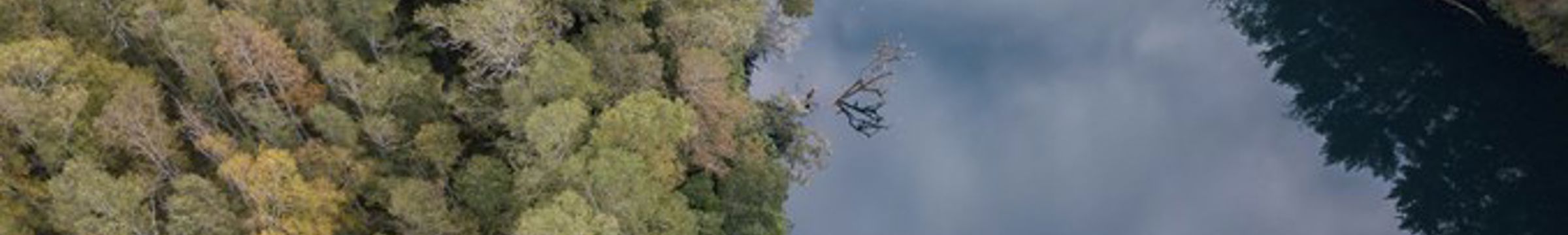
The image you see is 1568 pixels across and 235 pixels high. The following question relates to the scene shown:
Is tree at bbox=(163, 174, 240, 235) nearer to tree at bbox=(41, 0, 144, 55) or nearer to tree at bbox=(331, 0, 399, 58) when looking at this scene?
tree at bbox=(331, 0, 399, 58)

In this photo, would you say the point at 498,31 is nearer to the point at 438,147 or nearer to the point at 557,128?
the point at 438,147

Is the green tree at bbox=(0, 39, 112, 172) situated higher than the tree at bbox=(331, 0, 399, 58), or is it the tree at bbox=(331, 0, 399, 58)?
the tree at bbox=(331, 0, 399, 58)

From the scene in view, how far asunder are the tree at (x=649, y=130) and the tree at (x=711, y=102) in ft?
10.8

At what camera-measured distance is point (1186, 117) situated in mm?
66500

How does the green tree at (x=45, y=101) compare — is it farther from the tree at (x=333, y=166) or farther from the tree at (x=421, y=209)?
the tree at (x=421, y=209)

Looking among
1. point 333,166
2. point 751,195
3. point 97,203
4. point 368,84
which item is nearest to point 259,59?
point 368,84

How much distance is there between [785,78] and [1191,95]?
59.1 ft

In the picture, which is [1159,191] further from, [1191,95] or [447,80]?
[447,80]

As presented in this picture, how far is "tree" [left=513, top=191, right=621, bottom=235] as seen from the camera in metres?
37.8

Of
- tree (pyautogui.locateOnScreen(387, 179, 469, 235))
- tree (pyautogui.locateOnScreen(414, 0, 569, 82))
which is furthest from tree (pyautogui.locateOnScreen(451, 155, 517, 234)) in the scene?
tree (pyautogui.locateOnScreen(414, 0, 569, 82))

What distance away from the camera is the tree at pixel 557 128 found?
4088 cm

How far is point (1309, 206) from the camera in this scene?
193ft

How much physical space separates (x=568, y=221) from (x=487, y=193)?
6904 mm

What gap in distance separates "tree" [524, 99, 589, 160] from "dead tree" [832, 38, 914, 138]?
24.6m
